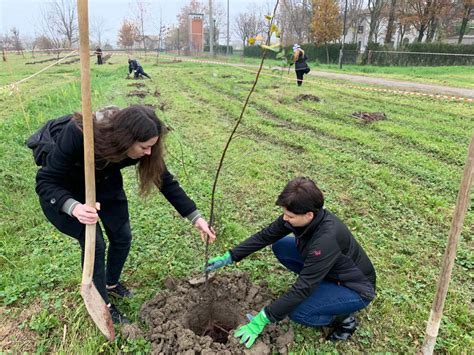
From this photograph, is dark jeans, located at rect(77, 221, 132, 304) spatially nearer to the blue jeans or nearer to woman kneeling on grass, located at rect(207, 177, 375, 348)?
woman kneeling on grass, located at rect(207, 177, 375, 348)

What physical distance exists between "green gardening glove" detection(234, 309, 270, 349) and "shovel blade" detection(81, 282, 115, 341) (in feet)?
2.48

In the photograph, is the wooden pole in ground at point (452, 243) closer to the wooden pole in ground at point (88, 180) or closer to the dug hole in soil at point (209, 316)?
the dug hole in soil at point (209, 316)

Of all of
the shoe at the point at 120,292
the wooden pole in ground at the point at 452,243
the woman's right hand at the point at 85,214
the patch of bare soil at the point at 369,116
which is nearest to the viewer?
the wooden pole in ground at the point at 452,243

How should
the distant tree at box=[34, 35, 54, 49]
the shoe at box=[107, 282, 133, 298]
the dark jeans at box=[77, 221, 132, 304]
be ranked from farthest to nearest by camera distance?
the distant tree at box=[34, 35, 54, 49] < the shoe at box=[107, 282, 133, 298] < the dark jeans at box=[77, 221, 132, 304]

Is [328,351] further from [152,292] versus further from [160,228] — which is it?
[160,228]

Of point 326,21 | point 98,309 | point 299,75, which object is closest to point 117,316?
point 98,309

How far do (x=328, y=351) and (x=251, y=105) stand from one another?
793 cm

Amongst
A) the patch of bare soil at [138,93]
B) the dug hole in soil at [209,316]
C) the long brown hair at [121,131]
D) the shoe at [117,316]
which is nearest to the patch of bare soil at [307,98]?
the patch of bare soil at [138,93]

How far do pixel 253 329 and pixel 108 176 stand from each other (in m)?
1.25

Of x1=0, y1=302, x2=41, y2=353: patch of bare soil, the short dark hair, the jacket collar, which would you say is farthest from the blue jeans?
x1=0, y1=302, x2=41, y2=353: patch of bare soil

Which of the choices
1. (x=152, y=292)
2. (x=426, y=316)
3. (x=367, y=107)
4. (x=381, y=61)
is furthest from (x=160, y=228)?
(x=381, y=61)

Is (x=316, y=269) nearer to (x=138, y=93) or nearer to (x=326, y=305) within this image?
(x=326, y=305)

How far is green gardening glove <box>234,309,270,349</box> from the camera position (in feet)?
7.22

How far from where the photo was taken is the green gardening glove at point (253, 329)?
2.20 metres
